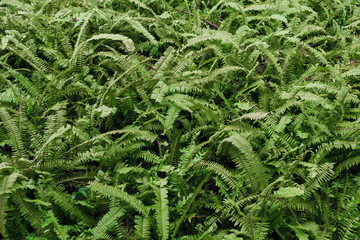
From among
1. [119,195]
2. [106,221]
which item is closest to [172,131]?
[119,195]

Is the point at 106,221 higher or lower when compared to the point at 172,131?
lower

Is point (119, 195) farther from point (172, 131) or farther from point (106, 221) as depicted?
point (172, 131)

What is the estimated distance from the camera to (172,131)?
228 centimetres

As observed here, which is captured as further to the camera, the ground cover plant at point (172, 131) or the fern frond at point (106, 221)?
the ground cover plant at point (172, 131)

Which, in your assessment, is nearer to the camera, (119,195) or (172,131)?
(119,195)

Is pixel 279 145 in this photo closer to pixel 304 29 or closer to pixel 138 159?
pixel 138 159

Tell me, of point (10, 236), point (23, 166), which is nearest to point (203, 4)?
point (23, 166)

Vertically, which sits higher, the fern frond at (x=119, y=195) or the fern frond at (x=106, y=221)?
the fern frond at (x=119, y=195)

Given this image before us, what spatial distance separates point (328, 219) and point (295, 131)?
2.41 ft

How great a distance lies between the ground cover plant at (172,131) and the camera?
5.72ft

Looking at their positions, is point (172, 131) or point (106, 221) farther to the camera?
point (172, 131)

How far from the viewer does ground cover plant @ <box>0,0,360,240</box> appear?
1.74 m

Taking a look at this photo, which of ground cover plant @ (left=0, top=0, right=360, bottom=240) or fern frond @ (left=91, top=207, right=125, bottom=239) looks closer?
fern frond @ (left=91, top=207, right=125, bottom=239)

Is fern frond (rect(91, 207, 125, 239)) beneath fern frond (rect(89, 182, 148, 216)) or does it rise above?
beneath
